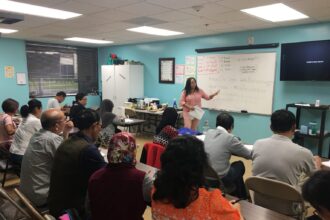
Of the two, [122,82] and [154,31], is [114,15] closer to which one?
[154,31]

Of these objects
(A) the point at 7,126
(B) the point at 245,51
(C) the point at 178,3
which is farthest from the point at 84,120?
(B) the point at 245,51

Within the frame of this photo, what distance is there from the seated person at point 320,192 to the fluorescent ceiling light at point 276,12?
2850 millimetres

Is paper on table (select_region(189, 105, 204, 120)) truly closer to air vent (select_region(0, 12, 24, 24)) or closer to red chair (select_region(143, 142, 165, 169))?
red chair (select_region(143, 142, 165, 169))

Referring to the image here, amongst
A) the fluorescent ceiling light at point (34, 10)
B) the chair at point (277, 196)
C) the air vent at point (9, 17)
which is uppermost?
the fluorescent ceiling light at point (34, 10)

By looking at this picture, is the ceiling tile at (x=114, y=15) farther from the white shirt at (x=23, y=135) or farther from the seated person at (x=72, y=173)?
the seated person at (x=72, y=173)

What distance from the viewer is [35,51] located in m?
7.09

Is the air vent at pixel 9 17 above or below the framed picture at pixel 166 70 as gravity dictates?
above

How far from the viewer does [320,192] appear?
97cm

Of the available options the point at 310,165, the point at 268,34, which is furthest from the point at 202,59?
the point at 310,165

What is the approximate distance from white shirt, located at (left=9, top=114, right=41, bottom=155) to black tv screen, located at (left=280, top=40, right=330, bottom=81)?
3.98m

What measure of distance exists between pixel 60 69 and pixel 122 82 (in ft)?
6.87

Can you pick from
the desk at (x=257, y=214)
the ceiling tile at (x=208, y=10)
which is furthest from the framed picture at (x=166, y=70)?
the desk at (x=257, y=214)

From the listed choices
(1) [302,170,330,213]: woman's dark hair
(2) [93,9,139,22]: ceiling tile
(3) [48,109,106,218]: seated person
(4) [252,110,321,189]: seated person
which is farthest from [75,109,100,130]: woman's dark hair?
(2) [93,9,139,22]: ceiling tile

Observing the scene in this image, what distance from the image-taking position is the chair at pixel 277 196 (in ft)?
5.62
